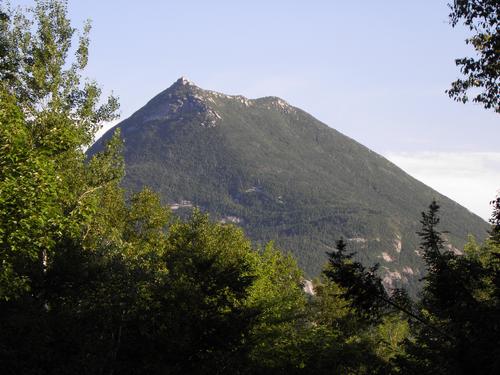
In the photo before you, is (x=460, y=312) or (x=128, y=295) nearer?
(x=460, y=312)

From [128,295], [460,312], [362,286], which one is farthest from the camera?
[128,295]

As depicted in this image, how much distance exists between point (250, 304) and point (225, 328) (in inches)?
98.7

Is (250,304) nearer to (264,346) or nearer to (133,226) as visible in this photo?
(264,346)

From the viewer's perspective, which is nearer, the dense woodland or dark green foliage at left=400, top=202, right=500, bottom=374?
dark green foliage at left=400, top=202, right=500, bottom=374

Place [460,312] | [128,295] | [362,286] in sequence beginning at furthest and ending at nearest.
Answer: [128,295]
[362,286]
[460,312]

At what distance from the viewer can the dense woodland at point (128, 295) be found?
14148 millimetres

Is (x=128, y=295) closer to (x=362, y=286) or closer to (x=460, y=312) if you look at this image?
(x=362, y=286)

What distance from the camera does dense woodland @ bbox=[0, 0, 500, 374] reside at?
46.4 feet

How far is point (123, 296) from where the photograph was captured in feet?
72.7

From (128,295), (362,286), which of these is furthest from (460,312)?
(128,295)

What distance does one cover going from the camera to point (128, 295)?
22.2 meters

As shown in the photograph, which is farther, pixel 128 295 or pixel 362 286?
pixel 128 295

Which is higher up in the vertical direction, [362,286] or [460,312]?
[362,286]

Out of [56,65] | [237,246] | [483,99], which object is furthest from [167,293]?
[237,246]
